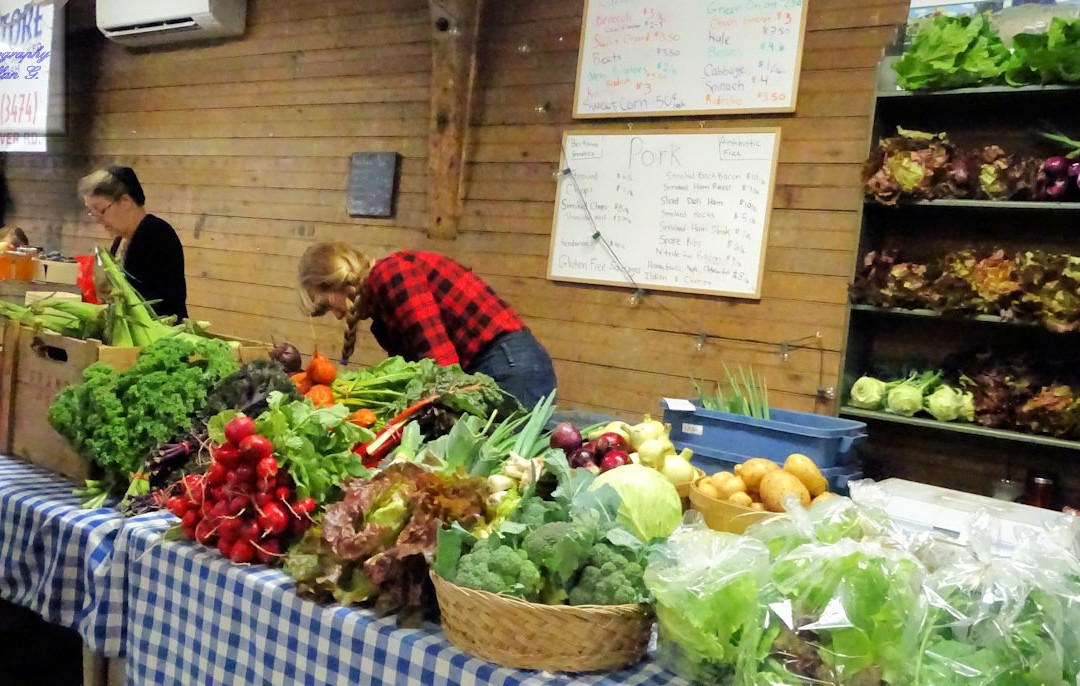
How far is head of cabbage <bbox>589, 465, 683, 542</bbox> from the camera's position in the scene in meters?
1.49

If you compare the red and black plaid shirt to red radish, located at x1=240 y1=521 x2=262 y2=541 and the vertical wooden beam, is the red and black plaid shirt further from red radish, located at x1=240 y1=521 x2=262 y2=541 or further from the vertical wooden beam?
the vertical wooden beam

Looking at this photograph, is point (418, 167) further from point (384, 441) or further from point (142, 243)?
point (384, 441)

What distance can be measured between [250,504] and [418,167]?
10.4 feet

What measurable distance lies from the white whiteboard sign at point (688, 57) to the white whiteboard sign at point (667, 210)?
0.42 ft

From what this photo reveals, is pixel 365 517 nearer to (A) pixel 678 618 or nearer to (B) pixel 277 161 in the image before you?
(A) pixel 678 618

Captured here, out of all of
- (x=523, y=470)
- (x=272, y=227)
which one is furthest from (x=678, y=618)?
(x=272, y=227)

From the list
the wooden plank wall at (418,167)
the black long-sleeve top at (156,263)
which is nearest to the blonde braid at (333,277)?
the black long-sleeve top at (156,263)

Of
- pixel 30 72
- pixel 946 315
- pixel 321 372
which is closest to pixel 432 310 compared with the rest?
pixel 321 372

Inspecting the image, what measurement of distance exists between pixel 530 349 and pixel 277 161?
2.86 meters

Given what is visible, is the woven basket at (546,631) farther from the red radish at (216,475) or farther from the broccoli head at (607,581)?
the red radish at (216,475)

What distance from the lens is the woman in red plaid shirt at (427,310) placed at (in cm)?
267

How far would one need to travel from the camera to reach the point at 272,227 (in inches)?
202

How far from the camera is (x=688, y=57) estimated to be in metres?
3.59

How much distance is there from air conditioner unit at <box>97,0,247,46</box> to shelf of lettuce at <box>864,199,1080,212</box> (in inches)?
158
